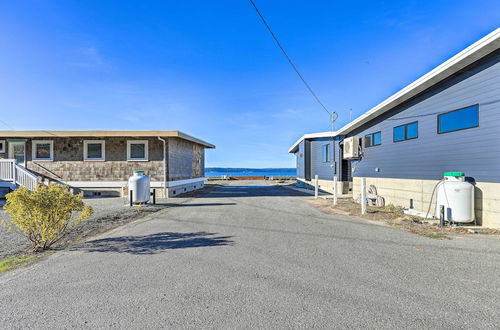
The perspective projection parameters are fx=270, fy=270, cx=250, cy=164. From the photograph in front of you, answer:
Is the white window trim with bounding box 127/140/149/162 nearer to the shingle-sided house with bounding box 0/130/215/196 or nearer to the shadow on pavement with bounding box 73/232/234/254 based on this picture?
the shingle-sided house with bounding box 0/130/215/196

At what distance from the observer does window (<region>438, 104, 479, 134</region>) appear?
7.80m

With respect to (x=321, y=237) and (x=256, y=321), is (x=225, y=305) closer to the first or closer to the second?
(x=256, y=321)

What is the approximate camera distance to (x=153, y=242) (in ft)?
19.5

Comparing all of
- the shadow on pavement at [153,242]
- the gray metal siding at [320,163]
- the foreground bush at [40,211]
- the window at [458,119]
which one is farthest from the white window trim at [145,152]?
the window at [458,119]

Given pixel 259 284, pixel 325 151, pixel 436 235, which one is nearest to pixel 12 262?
pixel 259 284

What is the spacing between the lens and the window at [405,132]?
10.6 meters

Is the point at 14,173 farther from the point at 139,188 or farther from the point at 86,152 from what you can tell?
the point at 139,188

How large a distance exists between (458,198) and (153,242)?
8218 millimetres

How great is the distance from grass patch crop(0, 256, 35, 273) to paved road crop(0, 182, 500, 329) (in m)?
0.29

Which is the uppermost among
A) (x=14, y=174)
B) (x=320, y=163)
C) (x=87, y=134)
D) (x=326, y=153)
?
(x=87, y=134)

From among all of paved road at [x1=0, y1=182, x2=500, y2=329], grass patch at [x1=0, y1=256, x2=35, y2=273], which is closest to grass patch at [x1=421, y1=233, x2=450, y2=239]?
paved road at [x1=0, y1=182, x2=500, y2=329]

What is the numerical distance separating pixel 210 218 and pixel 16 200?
5.15m

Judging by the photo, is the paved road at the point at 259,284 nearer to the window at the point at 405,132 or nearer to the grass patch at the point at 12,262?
the grass patch at the point at 12,262

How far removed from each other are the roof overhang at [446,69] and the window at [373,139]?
146 centimetres
